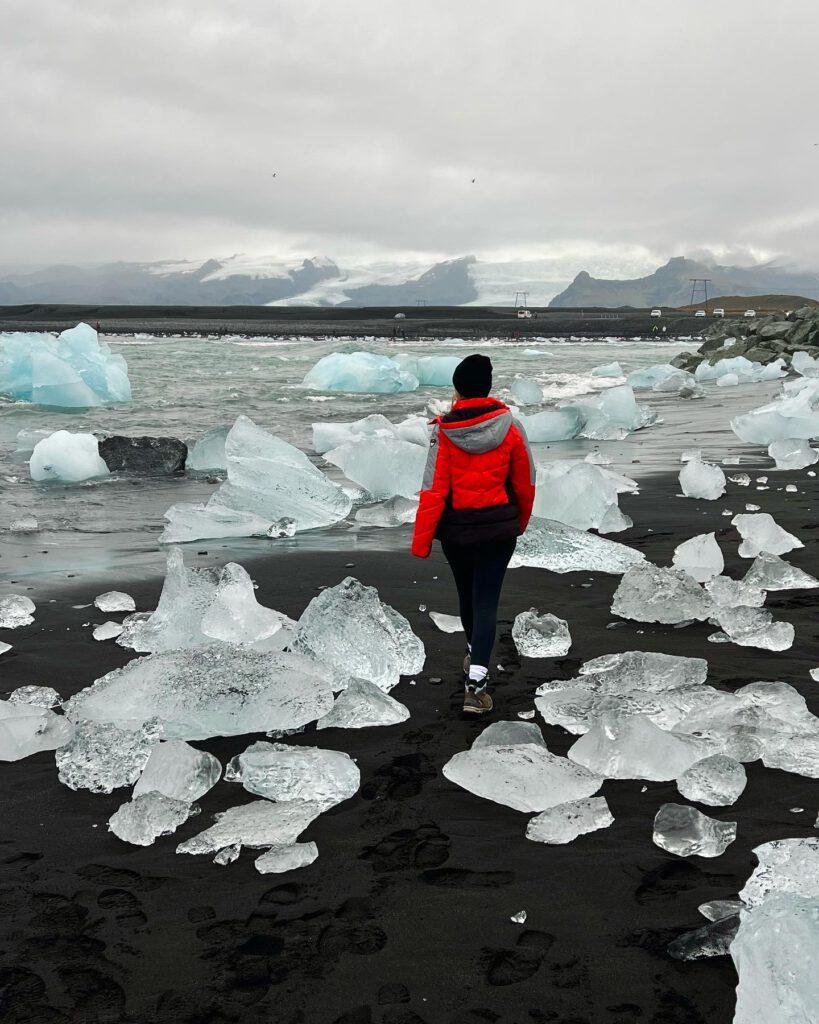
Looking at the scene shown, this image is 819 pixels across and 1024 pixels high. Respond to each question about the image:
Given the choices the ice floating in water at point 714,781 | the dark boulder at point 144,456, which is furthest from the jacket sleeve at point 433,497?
the dark boulder at point 144,456

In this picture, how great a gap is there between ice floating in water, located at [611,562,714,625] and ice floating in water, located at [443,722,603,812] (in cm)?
153

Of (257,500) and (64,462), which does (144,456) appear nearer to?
(64,462)

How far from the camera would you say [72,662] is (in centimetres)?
400

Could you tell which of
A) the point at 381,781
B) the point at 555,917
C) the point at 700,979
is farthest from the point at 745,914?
the point at 381,781

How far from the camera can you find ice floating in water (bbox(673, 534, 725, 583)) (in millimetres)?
5109

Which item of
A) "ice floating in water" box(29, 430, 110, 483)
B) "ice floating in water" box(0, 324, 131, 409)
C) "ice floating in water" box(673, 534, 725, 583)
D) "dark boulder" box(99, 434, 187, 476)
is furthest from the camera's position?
"ice floating in water" box(0, 324, 131, 409)

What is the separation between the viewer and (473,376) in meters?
3.52

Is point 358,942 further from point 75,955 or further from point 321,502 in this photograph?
point 321,502

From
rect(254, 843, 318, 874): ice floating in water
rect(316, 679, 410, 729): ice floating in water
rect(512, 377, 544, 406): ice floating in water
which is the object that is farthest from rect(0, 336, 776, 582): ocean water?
rect(254, 843, 318, 874): ice floating in water

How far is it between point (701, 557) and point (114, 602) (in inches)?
124

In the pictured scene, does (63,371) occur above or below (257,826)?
above

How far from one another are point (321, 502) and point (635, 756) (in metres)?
4.39

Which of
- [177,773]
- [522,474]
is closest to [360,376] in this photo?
[522,474]

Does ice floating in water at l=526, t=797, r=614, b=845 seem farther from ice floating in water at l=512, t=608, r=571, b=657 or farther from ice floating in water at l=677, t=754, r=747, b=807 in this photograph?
ice floating in water at l=512, t=608, r=571, b=657
